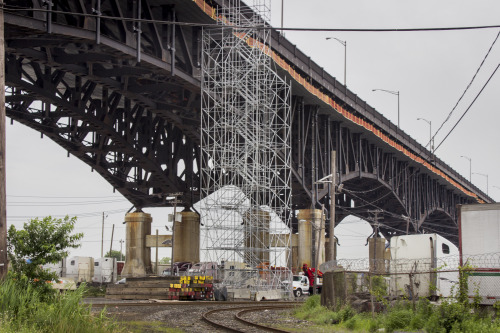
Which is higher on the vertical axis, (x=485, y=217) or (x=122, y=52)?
(x=122, y=52)

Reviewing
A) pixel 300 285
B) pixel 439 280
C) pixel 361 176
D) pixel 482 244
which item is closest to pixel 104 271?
pixel 361 176

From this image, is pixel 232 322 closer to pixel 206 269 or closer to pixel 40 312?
pixel 40 312

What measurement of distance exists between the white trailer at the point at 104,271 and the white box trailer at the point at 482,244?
56.2 metres

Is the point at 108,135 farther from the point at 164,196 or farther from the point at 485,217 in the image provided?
the point at 485,217

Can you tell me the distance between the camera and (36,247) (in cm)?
1775

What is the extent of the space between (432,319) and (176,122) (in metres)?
39.9

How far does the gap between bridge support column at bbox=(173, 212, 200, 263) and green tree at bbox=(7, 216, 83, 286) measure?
5118 cm

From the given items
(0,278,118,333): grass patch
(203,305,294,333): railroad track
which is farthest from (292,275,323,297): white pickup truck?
(0,278,118,333): grass patch

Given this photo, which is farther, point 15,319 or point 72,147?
point 72,147

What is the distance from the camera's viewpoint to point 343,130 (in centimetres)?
7206

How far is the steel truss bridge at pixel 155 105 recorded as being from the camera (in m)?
37.8

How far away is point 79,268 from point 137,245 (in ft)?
22.3

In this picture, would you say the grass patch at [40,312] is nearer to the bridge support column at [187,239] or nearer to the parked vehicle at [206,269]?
the parked vehicle at [206,269]

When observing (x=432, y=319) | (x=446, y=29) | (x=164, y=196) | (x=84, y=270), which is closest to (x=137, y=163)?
(x=164, y=196)
